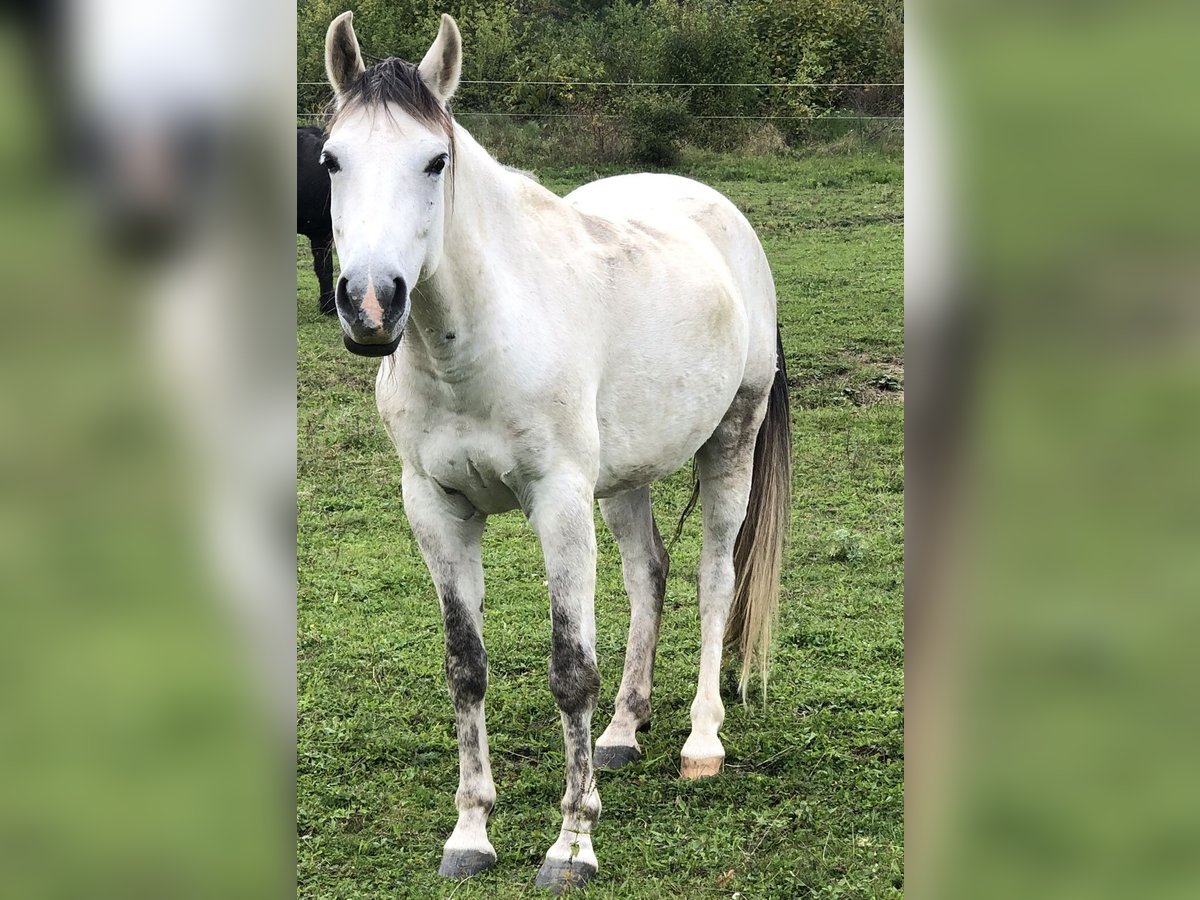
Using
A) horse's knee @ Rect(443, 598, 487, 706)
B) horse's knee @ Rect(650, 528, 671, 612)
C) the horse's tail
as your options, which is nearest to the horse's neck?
horse's knee @ Rect(443, 598, 487, 706)

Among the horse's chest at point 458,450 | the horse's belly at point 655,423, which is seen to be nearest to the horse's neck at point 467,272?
the horse's chest at point 458,450

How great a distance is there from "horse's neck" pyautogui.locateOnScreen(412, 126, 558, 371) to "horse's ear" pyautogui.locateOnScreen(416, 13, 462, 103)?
19 cm

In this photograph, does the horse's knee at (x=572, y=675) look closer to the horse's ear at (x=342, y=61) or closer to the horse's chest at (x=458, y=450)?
the horse's chest at (x=458, y=450)

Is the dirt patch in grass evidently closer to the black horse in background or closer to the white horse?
the black horse in background

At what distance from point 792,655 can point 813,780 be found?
1.16 meters

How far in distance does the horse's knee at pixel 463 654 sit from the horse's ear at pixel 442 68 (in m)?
1.52

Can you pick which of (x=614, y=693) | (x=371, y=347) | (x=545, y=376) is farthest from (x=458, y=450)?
(x=614, y=693)

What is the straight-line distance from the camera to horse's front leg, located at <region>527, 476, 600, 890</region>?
3432 millimetres

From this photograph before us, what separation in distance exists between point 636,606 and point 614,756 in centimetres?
57

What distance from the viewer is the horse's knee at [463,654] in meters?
3.62

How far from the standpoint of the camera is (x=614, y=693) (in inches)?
196

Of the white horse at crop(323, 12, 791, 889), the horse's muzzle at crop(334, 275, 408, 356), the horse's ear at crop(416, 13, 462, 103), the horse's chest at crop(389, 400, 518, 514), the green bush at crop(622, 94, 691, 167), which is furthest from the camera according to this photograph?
the green bush at crop(622, 94, 691, 167)

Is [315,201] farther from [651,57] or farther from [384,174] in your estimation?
[384,174]
